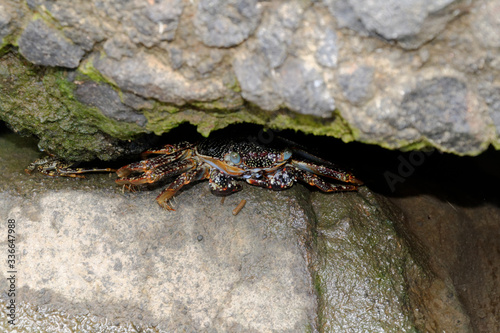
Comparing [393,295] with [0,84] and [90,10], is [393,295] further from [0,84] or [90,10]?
[0,84]

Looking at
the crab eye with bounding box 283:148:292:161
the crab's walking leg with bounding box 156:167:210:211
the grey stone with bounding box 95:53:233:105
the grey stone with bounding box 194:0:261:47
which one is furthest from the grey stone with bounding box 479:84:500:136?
the crab's walking leg with bounding box 156:167:210:211

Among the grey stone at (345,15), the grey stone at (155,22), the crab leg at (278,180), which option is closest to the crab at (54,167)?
the crab leg at (278,180)

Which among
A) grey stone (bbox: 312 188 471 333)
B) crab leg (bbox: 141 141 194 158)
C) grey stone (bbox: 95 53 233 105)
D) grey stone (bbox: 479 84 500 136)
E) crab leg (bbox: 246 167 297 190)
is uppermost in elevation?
grey stone (bbox: 479 84 500 136)

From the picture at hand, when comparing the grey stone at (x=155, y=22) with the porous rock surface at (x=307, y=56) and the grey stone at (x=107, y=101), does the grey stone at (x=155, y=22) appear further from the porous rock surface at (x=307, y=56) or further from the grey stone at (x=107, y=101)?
the grey stone at (x=107, y=101)

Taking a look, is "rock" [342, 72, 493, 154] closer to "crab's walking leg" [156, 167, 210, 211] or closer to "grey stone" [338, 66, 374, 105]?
"grey stone" [338, 66, 374, 105]

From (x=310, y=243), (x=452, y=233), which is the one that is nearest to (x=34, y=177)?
(x=310, y=243)

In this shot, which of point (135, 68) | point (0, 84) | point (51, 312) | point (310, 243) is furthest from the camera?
point (310, 243)

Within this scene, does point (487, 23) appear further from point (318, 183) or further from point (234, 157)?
point (234, 157)
